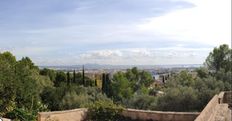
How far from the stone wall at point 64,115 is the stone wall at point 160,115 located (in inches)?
60.7

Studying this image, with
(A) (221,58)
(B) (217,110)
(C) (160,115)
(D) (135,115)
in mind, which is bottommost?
(B) (217,110)

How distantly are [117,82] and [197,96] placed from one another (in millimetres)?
13835

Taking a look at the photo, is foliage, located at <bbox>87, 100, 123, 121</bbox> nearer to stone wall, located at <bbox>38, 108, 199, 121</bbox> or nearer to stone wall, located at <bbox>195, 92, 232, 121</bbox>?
stone wall, located at <bbox>38, 108, 199, 121</bbox>

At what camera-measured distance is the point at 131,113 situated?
12703 millimetres

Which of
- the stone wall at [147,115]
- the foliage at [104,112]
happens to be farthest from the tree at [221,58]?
the foliage at [104,112]

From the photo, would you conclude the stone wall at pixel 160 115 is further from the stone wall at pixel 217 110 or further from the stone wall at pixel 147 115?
the stone wall at pixel 217 110

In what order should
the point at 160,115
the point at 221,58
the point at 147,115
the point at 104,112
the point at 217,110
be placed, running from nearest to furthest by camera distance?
the point at 160,115, the point at 147,115, the point at 104,112, the point at 217,110, the point at 221,58

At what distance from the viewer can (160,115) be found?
38.8 feet

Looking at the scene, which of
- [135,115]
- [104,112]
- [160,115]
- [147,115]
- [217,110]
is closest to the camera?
[160,115]

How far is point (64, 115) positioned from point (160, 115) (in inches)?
131

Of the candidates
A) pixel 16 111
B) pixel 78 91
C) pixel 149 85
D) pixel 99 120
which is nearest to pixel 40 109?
Answer: pixel 16 111

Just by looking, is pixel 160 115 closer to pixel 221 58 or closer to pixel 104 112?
pixel 104 112

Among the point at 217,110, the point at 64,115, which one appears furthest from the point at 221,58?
the point at 64,115

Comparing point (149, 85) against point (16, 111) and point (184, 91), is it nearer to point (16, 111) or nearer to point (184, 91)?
point (184, 91)
